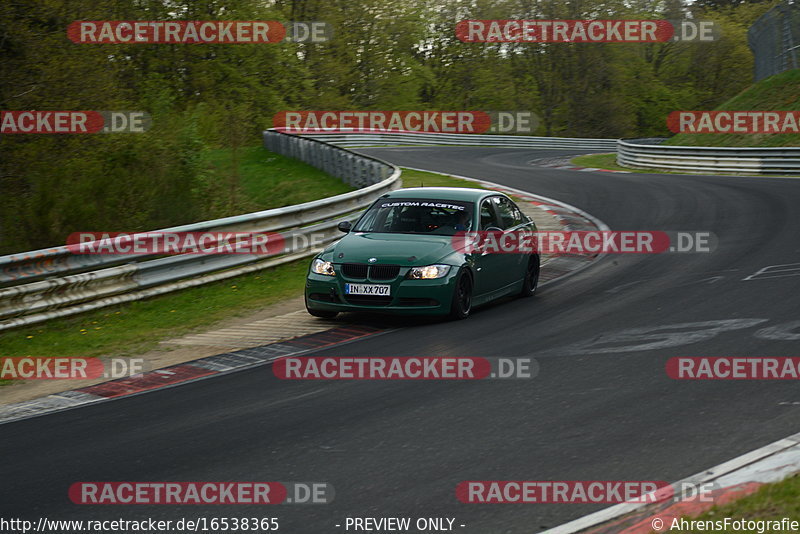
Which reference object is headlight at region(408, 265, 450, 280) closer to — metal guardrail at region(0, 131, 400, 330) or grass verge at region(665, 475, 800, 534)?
metal guardrail at region(0, 131, 400, 330)

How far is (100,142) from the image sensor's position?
59.2ft

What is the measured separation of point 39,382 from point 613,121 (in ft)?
231

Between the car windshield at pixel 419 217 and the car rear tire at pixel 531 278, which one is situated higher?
the car windshield at pixel 419 217

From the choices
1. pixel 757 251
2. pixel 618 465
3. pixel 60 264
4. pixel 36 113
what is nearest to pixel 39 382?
pixel 60 264

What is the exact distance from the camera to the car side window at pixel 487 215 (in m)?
12.1

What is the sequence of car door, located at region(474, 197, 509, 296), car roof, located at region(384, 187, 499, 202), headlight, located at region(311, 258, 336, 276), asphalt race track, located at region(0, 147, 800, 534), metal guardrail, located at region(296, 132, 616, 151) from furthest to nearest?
metal guardrail, located at region(296, 132, 616, 151)
car roof, located at region(384, 187, 499, 202)
car door, located at region(474, 197, 509, 296)
headlight, located at region(311, 258, 336, 276)
asphalt race track, located at region(0, 147, 800, 534)

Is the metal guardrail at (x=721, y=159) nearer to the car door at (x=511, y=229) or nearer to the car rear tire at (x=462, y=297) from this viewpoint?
the car door at (x=511, y=229)

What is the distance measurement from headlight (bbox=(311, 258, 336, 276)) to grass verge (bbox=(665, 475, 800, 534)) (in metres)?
6.73

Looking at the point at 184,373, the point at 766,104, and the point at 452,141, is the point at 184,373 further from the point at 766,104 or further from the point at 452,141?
the point at 452,141

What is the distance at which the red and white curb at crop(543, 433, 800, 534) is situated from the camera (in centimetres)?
472

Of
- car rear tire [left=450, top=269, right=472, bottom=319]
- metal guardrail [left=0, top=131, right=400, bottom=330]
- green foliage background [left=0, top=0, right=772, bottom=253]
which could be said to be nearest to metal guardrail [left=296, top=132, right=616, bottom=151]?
green foliage background [left=0, top=0, right=772, bottom=253]

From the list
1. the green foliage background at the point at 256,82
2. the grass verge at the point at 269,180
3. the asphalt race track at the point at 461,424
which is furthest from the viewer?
the grass verge at the point at 269,180

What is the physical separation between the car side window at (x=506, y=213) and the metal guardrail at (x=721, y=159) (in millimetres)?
18888

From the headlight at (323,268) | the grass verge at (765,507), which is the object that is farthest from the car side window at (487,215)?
the grass verge at (765,507)
